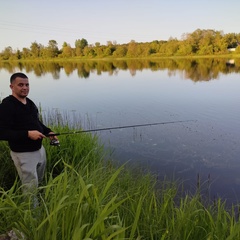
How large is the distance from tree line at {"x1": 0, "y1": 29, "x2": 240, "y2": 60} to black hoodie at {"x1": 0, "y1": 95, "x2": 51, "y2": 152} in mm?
67189

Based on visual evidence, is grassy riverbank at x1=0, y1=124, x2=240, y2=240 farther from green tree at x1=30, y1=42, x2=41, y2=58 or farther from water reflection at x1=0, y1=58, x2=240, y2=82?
green tree at x1=30, y1=42, x2=41, y2=58

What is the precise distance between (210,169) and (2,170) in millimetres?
4416

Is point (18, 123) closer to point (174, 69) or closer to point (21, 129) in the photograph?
point (21, 129)

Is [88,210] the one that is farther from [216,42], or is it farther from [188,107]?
[216,42]

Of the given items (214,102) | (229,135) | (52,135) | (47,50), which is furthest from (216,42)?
(52,135)

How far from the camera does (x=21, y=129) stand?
2773mm

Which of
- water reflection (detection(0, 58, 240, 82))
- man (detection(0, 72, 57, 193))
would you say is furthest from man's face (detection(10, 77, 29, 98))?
water reflection (detection(0, 58, 240, 82))

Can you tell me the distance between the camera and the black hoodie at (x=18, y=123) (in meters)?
2.61

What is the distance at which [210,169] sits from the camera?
557cm

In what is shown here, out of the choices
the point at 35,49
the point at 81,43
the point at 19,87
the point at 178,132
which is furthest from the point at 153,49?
the point at 19,87

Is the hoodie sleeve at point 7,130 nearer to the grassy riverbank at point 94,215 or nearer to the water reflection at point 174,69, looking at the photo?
the grassy riverbank at point 94,215

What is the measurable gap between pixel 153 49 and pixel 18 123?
77837mm

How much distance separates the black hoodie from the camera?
2613mm

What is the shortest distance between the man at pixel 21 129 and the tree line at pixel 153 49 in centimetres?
6721
